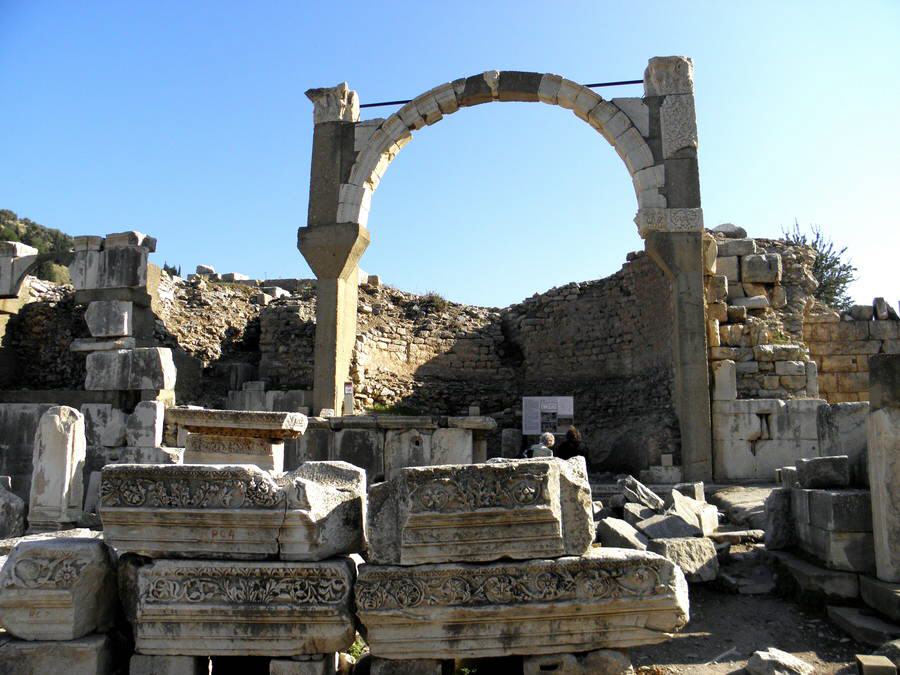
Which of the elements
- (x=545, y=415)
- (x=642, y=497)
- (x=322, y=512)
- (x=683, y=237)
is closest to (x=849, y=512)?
(x=642, y=497)

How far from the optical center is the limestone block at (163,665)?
3.05 m

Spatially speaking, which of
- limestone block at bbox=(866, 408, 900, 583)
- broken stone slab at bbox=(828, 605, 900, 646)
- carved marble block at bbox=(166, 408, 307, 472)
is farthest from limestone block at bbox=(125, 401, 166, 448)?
limestone block at bbox=(866, 408, 900, 583)

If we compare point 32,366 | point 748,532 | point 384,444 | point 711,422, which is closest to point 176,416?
point 384,444

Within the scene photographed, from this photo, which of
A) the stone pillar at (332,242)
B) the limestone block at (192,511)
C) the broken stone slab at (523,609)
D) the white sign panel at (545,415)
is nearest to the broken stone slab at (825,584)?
the broken stone slab at (523,609)

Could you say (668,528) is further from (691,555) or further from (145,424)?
(145,424)

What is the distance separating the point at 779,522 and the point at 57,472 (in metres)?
6.91

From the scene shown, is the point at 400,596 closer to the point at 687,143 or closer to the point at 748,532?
the point at 748,532

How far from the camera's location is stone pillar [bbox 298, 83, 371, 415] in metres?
10.0

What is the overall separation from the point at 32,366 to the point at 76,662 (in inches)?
406

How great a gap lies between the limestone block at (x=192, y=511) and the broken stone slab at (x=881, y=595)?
3.36m

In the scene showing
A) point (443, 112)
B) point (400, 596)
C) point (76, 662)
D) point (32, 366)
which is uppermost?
point (443, 112)

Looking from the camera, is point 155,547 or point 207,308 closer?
point 155,547

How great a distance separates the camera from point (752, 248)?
9.79m

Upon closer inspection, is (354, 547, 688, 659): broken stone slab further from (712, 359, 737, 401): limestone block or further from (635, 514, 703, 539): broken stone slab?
(712, 359, 737, 401): limestone block
